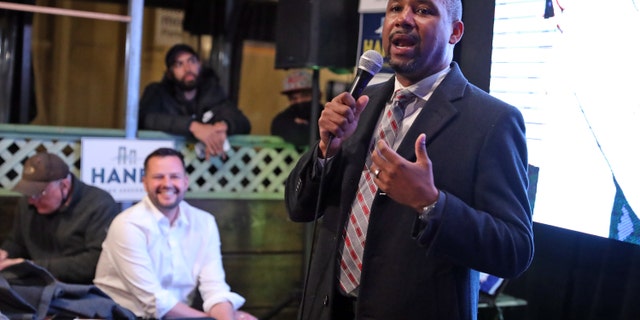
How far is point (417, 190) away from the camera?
153cm

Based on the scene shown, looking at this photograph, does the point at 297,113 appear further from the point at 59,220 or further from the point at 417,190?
the point at 417,190

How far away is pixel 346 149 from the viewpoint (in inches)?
74.2

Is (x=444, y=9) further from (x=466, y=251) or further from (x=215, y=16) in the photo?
(x=215, y=16)

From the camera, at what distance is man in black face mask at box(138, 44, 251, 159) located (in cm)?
489

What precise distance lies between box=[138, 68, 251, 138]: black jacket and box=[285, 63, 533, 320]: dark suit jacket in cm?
316

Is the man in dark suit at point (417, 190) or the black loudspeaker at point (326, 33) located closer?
the man in dark suit at point (417, 190)

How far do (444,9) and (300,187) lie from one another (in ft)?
1.79

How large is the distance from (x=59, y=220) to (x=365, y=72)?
2.89m

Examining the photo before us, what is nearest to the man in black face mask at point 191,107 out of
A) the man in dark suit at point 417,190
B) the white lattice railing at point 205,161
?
the white lattice railing at point 205,161

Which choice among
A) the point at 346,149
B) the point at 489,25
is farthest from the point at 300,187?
the point at 489,25

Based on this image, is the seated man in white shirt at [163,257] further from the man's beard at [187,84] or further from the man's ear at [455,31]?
the man's ear at [455,31]

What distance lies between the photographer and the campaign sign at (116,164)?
464cm

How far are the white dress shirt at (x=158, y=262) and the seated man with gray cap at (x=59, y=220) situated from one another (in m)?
0.21

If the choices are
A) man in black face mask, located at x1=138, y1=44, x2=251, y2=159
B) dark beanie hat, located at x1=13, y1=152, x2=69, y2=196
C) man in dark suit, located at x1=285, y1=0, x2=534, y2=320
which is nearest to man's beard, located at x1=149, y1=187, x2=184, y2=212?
dark beanie hat, located at x1=13, y1=152, x2=69, y2=196
